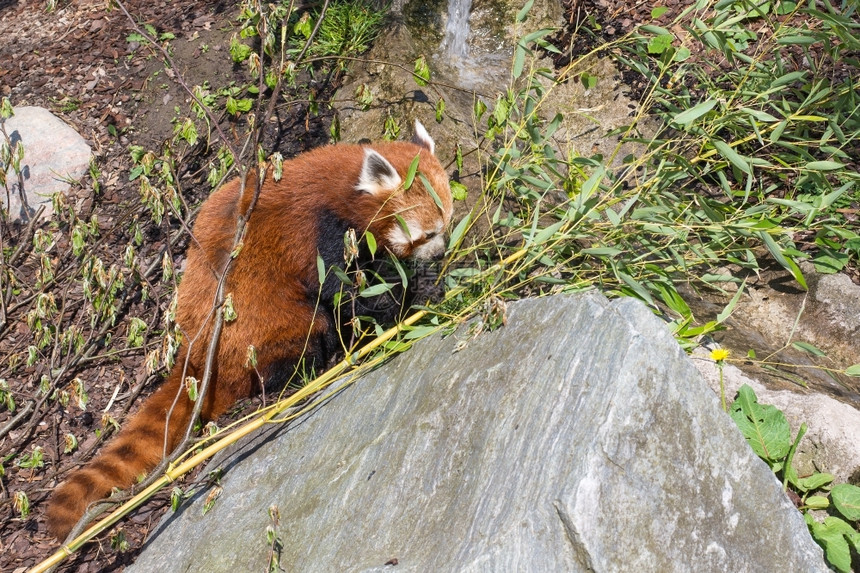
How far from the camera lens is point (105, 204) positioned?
15.9 feet

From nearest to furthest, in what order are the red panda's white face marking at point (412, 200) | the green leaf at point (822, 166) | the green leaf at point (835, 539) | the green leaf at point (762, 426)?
1. the green leaf at point (835, 539)
2. the green leaf at point (762, 426)
3. the green leaf at point (822, 166)
4. the red panda's white face marking at point (412, 200)

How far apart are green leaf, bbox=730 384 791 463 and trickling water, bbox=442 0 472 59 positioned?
3.71m

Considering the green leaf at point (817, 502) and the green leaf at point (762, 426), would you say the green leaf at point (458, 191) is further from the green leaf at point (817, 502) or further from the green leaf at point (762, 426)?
the green leaf at point (817, 502)

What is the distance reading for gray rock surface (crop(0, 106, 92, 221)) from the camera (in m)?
4.79

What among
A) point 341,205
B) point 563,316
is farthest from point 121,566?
point 563,316

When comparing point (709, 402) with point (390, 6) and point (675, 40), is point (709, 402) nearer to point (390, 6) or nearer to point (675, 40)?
point (675, 40)

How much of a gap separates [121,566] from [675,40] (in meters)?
4.81

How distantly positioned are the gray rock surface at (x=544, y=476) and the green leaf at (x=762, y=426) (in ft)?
2.26

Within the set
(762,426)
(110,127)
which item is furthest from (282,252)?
→ (762,426)

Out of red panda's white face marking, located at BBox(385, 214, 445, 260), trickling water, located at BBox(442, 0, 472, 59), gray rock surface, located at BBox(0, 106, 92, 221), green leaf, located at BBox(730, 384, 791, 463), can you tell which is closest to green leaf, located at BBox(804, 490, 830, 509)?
green leaf, located at BBox(730, 384, 791, 463)

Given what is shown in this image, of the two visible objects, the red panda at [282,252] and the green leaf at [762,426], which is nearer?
the green leaf at [762,426]

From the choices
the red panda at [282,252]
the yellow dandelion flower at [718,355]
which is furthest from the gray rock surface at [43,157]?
the yellow dandelion flower at [718,355]

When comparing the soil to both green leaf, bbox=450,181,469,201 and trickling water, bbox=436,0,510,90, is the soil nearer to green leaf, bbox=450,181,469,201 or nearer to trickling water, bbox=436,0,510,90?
trickling water, bbox=436,0,510,90

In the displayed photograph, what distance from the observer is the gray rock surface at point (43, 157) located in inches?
188
